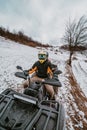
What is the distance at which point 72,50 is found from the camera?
72.2ft

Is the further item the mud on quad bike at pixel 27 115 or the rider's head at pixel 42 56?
the rider's head at pixel 42 56

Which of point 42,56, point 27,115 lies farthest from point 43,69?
point 27,115

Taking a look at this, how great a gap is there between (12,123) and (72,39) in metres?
21.2

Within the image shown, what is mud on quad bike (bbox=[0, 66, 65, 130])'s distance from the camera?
2.10 meters

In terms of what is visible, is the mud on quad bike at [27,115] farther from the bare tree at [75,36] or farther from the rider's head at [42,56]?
the bare tree at [75,36]

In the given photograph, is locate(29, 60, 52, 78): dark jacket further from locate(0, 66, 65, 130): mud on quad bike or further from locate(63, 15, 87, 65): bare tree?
locate(63, 15, 87, 65): bare tree

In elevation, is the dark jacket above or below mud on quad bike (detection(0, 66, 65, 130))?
above

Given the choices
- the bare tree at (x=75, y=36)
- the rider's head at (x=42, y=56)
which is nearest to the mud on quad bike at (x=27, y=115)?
the rider's head at (x=42, y=56)

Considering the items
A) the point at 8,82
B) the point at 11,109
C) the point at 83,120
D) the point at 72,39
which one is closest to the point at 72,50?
the point at 72,39

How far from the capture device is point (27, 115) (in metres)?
2.29

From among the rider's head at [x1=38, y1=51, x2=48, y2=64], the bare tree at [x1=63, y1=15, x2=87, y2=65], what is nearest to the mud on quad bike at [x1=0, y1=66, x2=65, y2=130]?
the rider's head at [x1=38, y1=51, x2=48, y2=64]

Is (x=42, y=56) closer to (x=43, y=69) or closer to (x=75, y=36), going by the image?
(x=43, y=69)

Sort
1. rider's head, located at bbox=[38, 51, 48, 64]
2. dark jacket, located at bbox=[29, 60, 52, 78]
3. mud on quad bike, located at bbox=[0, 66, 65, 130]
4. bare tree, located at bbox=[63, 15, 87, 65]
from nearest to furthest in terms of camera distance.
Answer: mud on quad bike, located at bbox=[0, 66, 65, 130]
rider's head, located at bbox=[38, 51, 48, 64]
dark jacket, located at bbox=[29, 60, 52, 78]
bare tree, located at bbox=[63, 15, 87, 65]

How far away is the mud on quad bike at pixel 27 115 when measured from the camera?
6.90 ft
